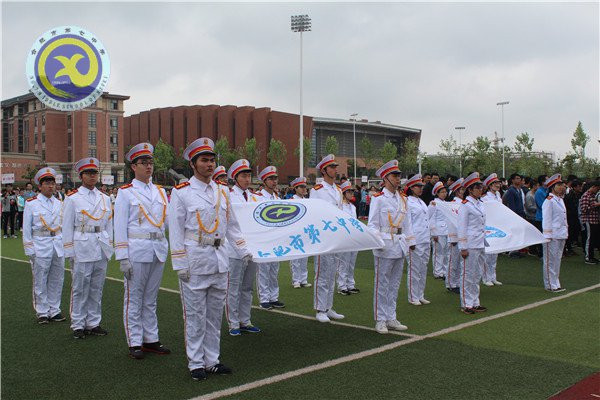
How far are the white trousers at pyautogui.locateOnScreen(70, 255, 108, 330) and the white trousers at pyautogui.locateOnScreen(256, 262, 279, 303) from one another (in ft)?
9.36

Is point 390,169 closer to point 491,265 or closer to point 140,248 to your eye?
point 140,248

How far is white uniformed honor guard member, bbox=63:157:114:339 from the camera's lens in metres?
7.47

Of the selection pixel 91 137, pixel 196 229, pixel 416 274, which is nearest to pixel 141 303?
pixel 196 229

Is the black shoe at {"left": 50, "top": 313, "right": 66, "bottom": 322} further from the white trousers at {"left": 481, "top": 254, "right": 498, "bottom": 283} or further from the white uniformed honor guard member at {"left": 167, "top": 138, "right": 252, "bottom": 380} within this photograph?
the white trousers at {"left": 481, "top": 254, "right": 498, "bottom": 283}

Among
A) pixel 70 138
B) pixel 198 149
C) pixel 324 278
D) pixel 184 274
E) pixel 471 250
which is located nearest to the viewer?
pixel 184 274

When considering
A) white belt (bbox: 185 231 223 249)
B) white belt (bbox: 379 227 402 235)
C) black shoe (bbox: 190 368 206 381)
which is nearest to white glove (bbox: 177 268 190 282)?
white belt (bbox: 185 231 223 249)

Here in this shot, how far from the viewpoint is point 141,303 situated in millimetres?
6547

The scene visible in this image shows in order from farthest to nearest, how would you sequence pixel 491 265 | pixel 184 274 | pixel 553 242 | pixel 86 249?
pixel 491 265 < pixel 553 242 < pixel 86 249 < pixel 184 274

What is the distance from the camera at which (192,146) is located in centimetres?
586

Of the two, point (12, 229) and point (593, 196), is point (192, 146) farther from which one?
point (12, 229)

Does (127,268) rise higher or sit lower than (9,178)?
lower

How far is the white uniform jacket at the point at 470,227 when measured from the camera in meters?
8.80

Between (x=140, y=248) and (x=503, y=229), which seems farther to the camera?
(x=503, y=229)

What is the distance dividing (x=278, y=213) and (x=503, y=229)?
5212mm
